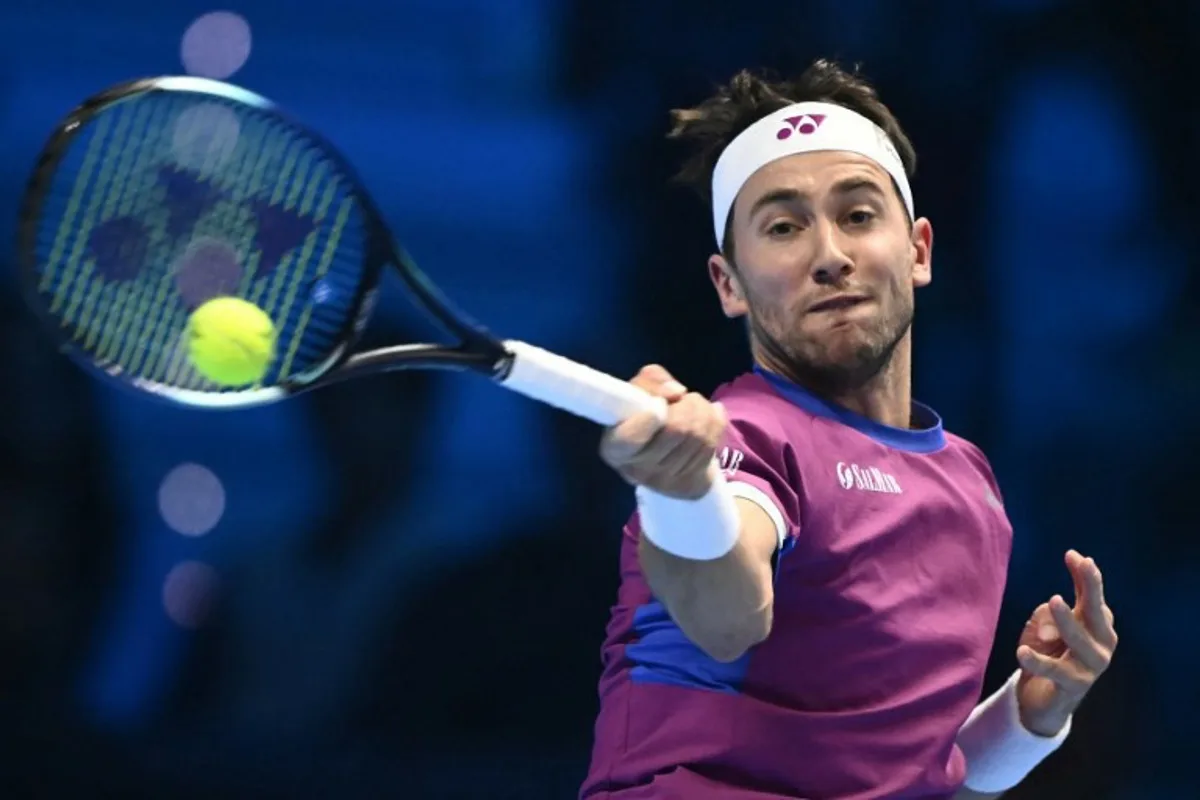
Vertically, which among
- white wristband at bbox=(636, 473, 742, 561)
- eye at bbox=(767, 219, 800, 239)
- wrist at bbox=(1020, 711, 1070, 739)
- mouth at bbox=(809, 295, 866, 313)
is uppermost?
eye at bbox=(767, 219, 800, 239)

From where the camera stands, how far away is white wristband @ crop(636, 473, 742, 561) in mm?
1294

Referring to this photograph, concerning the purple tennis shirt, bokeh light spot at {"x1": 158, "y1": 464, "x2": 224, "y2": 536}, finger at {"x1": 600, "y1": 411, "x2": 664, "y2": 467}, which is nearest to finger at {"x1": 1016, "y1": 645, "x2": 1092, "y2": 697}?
the purple tennis shirt

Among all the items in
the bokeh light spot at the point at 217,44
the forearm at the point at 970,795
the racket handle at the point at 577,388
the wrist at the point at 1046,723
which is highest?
the bokeh light spot at the point at 217,44

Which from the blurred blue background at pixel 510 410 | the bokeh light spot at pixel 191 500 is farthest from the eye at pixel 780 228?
the bokeh light spot at pixel 191 500

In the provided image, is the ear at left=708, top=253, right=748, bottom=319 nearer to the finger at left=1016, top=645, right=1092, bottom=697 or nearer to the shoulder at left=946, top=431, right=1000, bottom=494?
the shoulder at left=946, top=431, right=1000, bottom=494

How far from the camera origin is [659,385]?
129 centimetres

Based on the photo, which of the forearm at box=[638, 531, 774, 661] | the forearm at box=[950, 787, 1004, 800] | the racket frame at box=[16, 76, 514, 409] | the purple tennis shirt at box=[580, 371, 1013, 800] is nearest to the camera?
the racket frame at box=[16, 76, 514, 409]

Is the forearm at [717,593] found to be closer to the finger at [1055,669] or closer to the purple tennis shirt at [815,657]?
the purple tennis shirt at [815,657]

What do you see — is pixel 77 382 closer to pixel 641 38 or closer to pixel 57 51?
pixel 57 51

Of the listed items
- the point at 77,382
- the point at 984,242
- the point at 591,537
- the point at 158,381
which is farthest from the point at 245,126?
the point at 984,242

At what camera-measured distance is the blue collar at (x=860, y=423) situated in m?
1.66

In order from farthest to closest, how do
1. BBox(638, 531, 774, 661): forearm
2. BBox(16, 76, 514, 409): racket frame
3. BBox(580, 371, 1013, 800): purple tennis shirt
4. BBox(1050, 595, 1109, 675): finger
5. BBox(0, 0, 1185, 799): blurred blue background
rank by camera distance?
BBox(0, 0, 1185, 799): blurred blue background < BBox(1050, 595, 1109, 675): finger < BBox(580, 371, 1013, 800): purple tennis shirt < BBox(638, 531, 774, 661): forearm < BBox(16, 76, 514, 409): racket frame

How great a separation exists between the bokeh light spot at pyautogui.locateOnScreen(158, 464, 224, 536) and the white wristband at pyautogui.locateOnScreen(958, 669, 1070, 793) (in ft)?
4.40

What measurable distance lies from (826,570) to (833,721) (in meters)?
0.14
